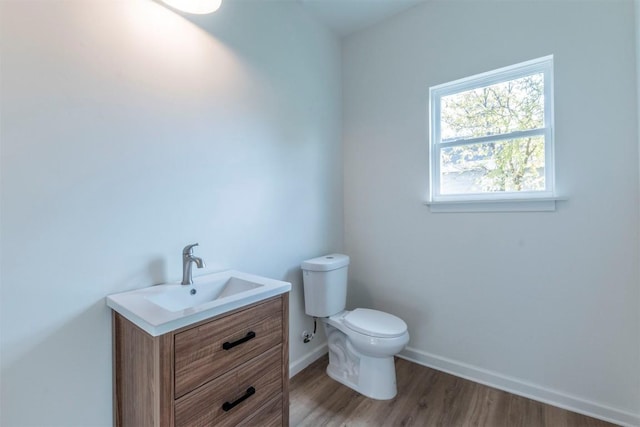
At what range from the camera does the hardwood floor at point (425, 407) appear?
5.09 ft

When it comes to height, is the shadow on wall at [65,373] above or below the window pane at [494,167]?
below

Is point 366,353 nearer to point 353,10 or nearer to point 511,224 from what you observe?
point 511,224

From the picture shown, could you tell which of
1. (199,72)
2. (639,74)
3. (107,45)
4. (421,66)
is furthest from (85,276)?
(639,74)

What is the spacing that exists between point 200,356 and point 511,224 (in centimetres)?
188

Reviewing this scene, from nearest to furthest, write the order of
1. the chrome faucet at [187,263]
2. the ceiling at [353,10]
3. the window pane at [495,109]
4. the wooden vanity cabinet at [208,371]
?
the wooden vanity cabinet at [208,371], the chrome faucet at [187,263], the window pane at [495,109], the ceiling at [353,10]

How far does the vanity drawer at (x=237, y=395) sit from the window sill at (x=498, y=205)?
147cm

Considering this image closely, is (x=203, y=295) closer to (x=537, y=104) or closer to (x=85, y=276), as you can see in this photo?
(x=85, y=276)

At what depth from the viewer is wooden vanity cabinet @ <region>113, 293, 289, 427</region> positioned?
91 cm

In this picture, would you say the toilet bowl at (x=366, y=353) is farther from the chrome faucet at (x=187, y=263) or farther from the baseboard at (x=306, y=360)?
the chrome faucet at (x=187, y=263)

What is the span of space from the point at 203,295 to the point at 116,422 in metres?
0.58

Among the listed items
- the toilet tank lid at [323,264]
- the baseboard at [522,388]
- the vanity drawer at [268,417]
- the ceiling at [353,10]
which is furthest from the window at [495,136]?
the vanity drawer at [268,417]

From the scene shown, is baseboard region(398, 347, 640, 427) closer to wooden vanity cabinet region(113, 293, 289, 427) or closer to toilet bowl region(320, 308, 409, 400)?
toilet bowl region(320, 308, 409, 400)

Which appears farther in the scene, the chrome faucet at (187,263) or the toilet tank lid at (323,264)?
the toilet tank lid at (323,264)

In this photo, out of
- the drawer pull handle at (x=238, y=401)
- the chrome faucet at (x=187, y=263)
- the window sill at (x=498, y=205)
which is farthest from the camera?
the window sill at (x=498, y=205)
